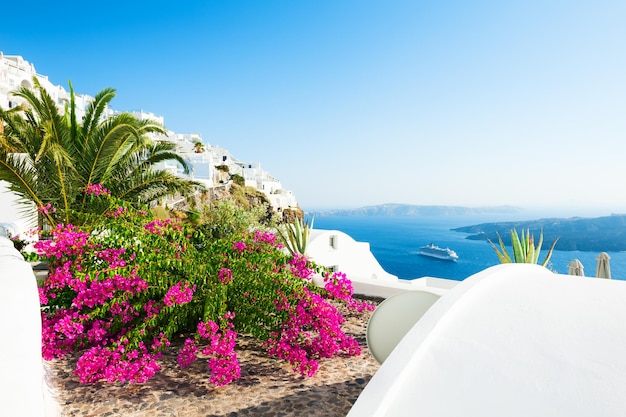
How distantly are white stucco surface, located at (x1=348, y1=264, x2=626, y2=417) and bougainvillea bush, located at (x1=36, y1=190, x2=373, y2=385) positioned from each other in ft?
7.11

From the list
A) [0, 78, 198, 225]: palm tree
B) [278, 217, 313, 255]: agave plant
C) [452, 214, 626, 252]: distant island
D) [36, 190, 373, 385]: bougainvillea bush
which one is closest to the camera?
[36, 190, 373, 385]: bougainvillea bush

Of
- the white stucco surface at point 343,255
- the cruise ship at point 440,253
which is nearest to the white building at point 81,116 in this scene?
the white stucco surface at point 343,255

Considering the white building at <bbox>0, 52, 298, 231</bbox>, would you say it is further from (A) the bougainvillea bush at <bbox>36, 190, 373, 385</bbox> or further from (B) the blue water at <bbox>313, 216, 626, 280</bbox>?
(B) the blue water at <bbox>313, 216, 626, 280</bbox>

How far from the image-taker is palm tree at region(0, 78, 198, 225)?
8031 millimetres

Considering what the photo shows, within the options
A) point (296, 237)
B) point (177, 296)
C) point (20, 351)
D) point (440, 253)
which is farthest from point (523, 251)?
point (440, 253)

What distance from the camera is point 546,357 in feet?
6.56

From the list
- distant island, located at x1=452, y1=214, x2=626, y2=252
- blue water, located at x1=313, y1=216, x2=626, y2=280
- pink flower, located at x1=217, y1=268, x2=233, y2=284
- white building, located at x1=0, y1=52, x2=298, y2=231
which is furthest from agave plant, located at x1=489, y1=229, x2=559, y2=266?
blue water, located at x1=313, y1=216, x2=626, y2=280

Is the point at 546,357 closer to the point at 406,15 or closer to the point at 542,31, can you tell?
the point at 406,15

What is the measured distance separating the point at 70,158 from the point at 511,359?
904cm

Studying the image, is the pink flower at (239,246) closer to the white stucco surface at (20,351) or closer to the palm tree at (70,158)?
the white stucco surface at (20,351)

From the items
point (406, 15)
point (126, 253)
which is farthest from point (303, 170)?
point (126, 253)

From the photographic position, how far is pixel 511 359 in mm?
2016

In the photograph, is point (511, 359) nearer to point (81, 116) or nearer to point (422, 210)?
point (81, 116)

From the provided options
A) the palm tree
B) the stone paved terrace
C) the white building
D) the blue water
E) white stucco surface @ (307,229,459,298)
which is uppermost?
the white building
